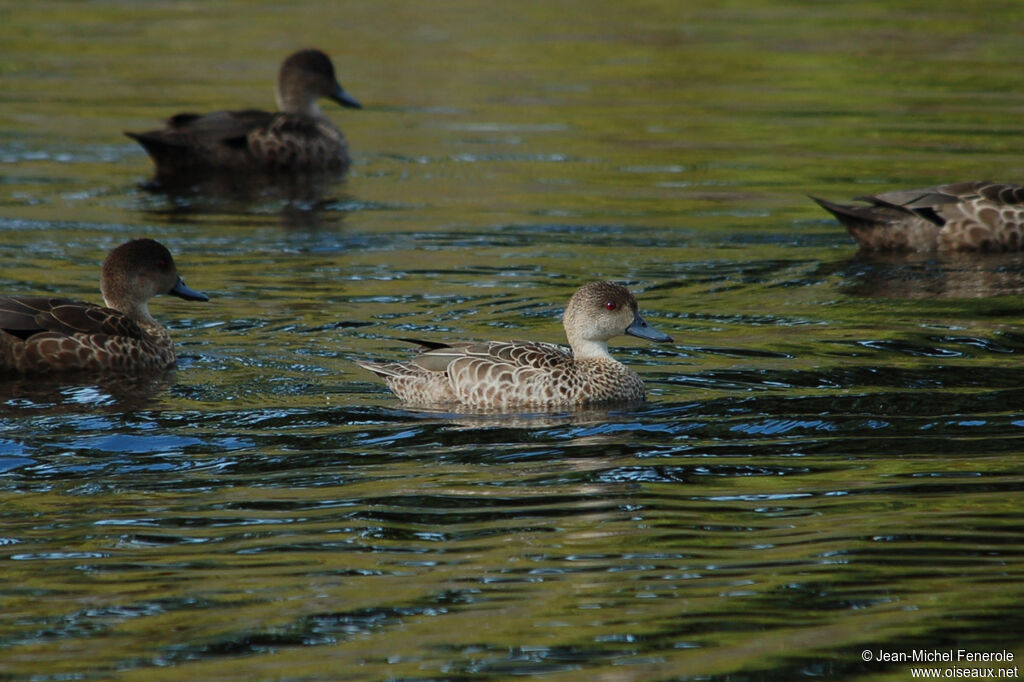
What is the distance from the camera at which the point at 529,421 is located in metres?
9.23

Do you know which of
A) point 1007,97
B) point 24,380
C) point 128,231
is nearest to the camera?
point 24,380

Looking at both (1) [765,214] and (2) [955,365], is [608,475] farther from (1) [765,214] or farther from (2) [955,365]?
(1) [765,214]

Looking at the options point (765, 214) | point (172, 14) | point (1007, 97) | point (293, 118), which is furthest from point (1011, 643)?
point (172, 14)

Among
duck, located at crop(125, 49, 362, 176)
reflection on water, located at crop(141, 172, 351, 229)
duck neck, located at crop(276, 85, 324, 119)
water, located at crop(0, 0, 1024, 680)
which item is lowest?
water, located at crop(0, 0, 1024, 680)

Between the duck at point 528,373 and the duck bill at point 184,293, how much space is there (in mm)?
2037

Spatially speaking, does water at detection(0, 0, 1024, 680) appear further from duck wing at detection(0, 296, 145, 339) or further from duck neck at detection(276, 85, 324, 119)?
duck neck at detection(276, 85, 324, 119)

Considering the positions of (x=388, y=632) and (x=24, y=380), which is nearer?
(x=388, y=632)

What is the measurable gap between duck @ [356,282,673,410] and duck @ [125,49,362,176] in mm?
8542

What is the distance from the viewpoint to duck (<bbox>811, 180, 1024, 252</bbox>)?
45.5ft

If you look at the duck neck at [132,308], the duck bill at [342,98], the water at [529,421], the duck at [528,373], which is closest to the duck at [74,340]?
the duck neck at [132,308]

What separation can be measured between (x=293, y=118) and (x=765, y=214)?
5568mm

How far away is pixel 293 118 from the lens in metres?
18.2

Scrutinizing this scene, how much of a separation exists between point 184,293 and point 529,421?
317 centimetres

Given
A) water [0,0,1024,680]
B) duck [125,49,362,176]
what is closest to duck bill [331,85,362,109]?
water [0,0,1024,680]
